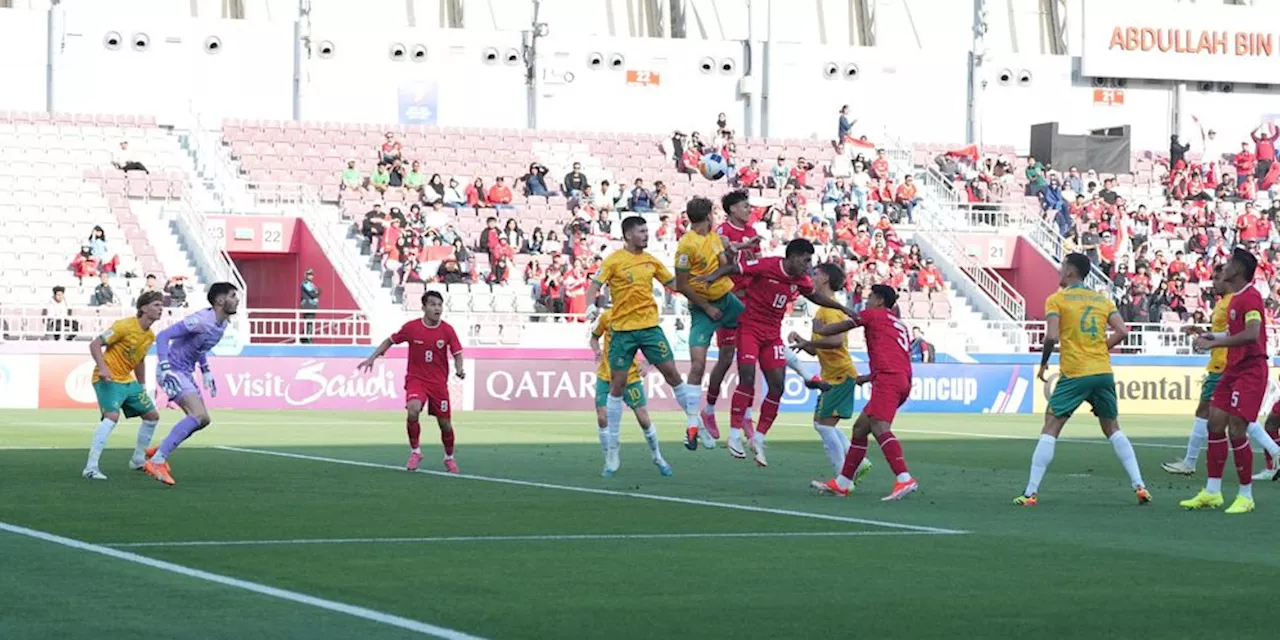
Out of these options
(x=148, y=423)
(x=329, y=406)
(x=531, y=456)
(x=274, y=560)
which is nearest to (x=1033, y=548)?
(x=274, y=560)

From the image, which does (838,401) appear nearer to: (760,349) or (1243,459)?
(760,349)

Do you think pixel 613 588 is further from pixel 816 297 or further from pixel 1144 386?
pixel 1144 386

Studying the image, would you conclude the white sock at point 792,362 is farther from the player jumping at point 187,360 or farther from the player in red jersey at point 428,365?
the player jumping at point 187,360

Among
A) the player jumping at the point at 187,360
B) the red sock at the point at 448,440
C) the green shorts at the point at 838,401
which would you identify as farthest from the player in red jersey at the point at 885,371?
the player jumping at the point at 187,360

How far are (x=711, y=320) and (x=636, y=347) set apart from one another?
160 cm

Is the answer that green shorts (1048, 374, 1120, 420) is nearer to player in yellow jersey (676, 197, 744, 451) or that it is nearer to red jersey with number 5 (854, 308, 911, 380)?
red jersey with number 5 (854, 308, 911, 380)

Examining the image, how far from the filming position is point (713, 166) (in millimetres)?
48781

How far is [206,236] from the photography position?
42.0 m

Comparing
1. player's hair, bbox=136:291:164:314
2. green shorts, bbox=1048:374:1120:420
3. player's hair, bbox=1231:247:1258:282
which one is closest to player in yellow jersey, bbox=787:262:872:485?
green shorts, bbox=1048:374:1120:420

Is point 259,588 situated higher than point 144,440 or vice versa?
point 144,440

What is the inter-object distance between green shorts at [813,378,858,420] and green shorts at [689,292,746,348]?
1.61m

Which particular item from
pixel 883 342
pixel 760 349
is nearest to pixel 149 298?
pixel 760 349

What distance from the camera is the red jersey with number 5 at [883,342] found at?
1677 centimetres

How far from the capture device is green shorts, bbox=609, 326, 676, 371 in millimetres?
18469
